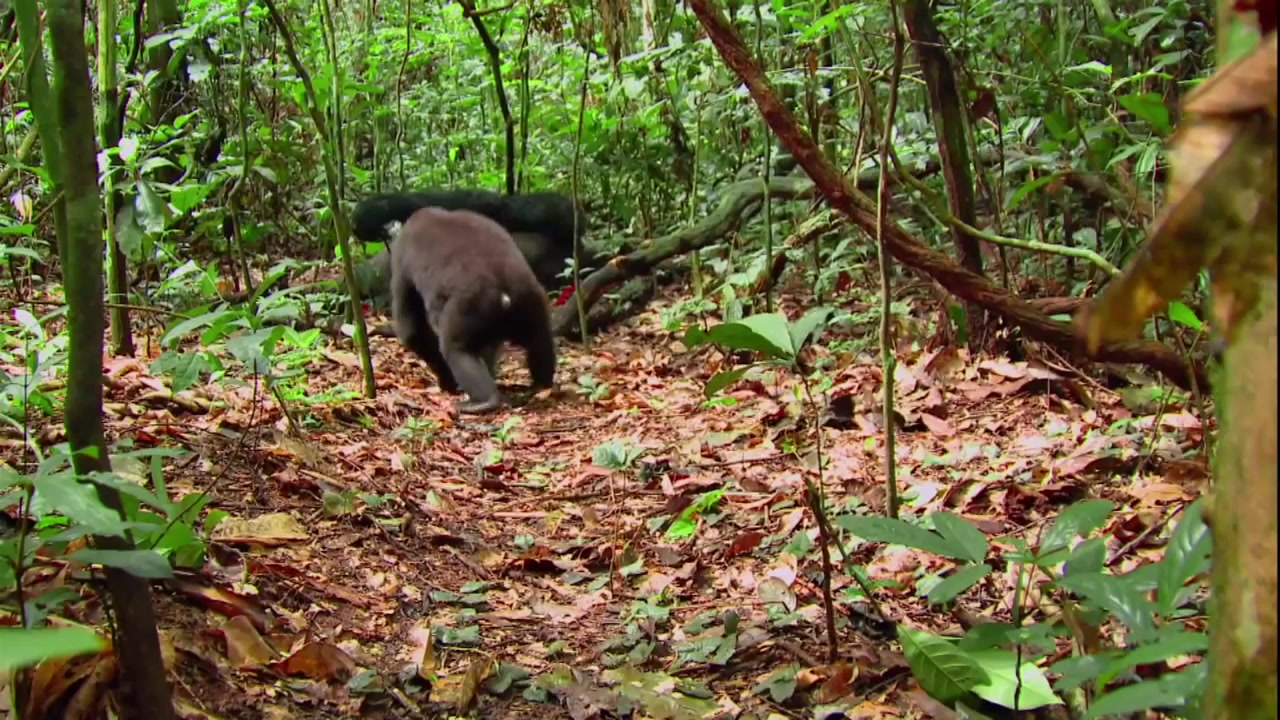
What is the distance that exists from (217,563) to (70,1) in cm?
149

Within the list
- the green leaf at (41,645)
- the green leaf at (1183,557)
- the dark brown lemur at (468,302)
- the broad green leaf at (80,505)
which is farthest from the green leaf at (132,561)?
the dark brown lemur at (468,302)

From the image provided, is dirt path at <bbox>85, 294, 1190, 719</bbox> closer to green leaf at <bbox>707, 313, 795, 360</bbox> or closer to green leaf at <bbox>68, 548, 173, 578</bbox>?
green leaf at <bbox>707, 313, 795, 360</bbox>

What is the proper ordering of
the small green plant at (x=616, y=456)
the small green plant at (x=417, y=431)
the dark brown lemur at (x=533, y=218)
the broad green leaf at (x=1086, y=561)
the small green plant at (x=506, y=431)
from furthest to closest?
the dark brown lemur at (x=533, y=218) < the small green plant at (x=506, y=431) < the small green plant at (x=417, y=431) < the small green plant at (x=616, y=456) < the broad green leaf at (x=1086, y=561)

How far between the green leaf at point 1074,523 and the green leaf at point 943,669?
13.9 inches

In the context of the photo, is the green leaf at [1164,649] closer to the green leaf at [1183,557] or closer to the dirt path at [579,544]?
the green leaf at [1183,557]

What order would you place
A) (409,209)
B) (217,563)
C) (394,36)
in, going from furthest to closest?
(394,36), (409,209), (217,563)

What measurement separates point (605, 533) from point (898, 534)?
1.87m

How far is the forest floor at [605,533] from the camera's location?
2.38m

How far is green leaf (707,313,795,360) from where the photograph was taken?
7.34 ft

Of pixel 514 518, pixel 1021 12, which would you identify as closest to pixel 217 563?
pixel 514 518

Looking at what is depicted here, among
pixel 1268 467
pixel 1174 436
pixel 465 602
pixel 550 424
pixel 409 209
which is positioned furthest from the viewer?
pixel 409 209

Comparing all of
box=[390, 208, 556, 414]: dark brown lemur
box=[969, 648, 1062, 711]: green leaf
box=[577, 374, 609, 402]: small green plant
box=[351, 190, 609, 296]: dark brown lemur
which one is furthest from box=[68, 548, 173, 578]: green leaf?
box=[351, 190, 609, 296]: dark brown lemur

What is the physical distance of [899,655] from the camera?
7.97 ft

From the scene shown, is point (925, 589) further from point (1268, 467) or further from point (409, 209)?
point (409, 209)
